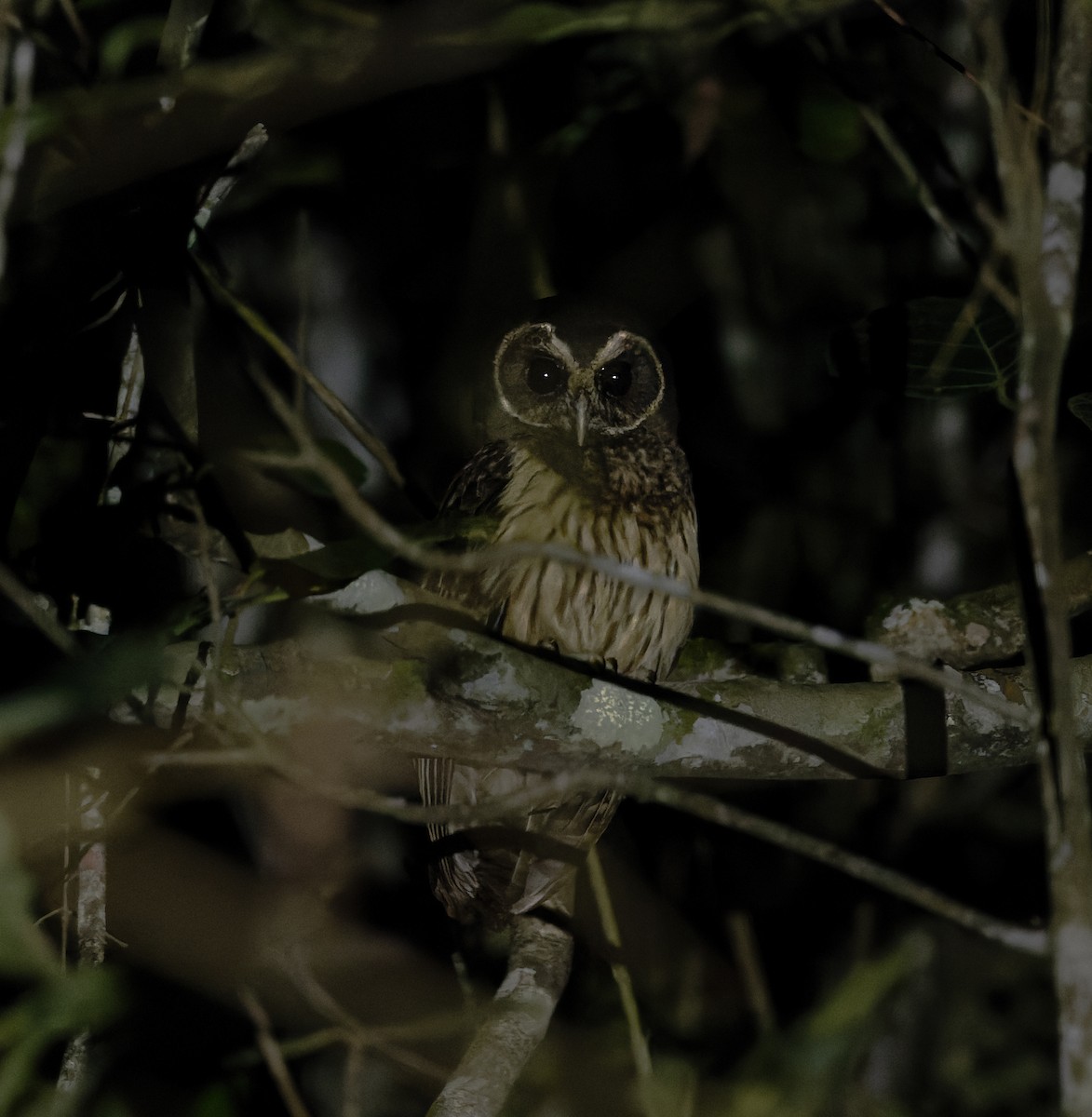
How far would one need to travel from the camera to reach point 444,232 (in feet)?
13.6

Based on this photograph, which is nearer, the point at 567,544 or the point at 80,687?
the point at 80,687

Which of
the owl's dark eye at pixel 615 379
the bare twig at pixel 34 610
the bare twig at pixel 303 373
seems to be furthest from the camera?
the owl's dark eye at pixel 615 379

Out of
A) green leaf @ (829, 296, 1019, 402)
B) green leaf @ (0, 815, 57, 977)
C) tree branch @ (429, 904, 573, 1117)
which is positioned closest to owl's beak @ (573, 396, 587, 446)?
green leaf @ (829, 296, 1019, 402)

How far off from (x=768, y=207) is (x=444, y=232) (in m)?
1.10

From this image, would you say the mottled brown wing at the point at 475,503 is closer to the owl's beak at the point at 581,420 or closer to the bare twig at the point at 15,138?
the owl's beak at the point at 581,420

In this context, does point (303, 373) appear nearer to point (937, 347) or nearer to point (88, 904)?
point (88, 904)

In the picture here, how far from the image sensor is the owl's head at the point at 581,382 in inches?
130

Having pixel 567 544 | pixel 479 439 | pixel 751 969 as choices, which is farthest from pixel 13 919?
pixel 751 969

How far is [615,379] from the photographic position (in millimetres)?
3371

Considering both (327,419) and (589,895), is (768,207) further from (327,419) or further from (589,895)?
(589,895)

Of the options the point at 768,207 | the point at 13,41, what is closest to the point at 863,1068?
the point at 768,207

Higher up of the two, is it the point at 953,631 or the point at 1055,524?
the point at 1055,524

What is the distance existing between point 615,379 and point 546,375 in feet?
0.63

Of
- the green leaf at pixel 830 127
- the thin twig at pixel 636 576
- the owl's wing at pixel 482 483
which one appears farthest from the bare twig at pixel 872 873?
the green leaf at pixel 830 127
